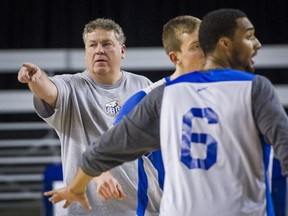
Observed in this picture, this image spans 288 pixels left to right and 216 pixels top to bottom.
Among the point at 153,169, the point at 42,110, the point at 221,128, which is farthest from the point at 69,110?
the point at 221,128

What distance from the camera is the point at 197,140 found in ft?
8.02

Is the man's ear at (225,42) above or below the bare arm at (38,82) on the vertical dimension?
above

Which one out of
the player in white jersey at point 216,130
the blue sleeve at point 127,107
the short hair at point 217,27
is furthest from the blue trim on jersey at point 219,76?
the blue sleeve at point 127,107

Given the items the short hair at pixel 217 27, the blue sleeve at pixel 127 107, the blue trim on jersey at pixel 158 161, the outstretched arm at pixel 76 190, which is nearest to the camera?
the short hair at pixel 217 27

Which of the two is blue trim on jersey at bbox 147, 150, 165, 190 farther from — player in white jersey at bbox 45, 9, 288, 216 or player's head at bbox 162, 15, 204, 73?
player in white jersey at bbox 45, 9, 288, 216

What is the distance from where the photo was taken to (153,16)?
8508mm

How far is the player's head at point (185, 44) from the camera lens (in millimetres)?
3545

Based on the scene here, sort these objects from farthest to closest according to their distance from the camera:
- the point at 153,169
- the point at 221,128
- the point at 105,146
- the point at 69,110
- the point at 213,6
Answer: the point at 213,6, the point at 69,110, the point at 153,169, the point at 105,146, the point at 221,128

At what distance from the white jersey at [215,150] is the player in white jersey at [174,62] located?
3.37ft

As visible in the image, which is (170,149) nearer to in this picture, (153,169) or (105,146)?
(105,146)

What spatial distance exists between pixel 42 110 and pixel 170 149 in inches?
56.8

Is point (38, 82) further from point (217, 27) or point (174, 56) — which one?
point (217, 27)

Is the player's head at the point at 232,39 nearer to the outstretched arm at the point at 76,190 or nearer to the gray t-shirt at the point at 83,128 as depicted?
the outstretched arm at the point at 76,190

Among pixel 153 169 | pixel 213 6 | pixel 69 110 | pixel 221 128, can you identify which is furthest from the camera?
pixel 213 6
